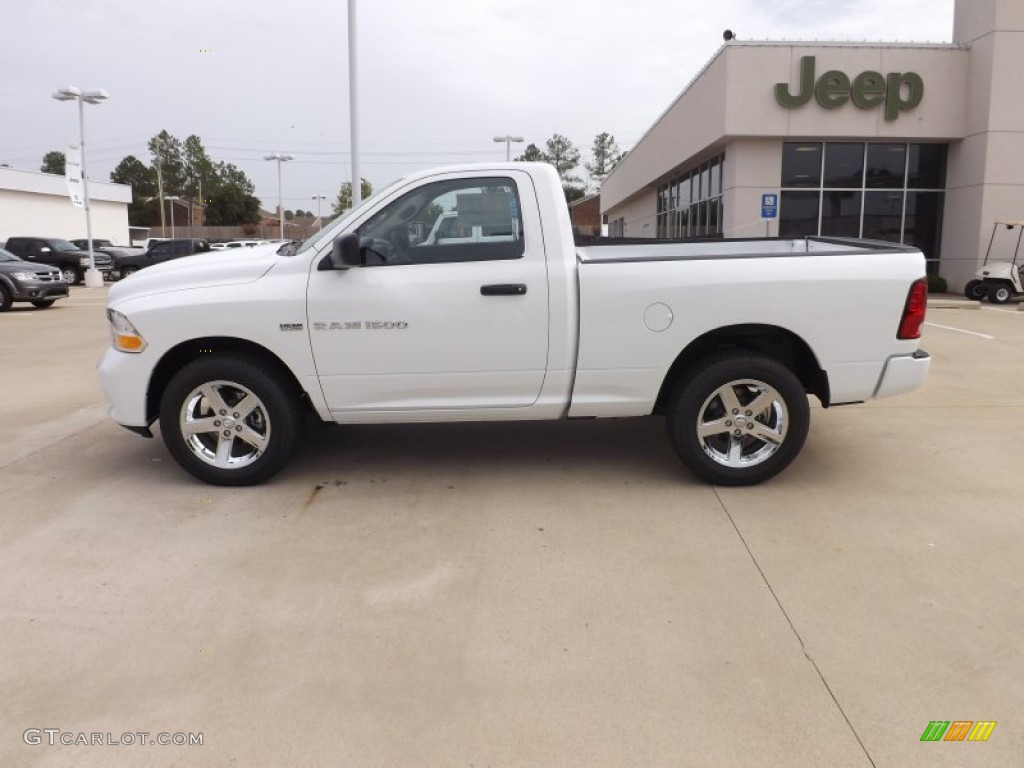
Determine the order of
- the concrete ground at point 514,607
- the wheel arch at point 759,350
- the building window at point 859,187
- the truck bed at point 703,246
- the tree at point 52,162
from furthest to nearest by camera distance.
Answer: the tree at point 52,162, the building window at point 859,187, the truck bed at point 703,246, the wheel arch at point 759,350, the concrete ground at point 514,607

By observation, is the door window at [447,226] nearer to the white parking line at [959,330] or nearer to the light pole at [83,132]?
the white parking line at [959,330]

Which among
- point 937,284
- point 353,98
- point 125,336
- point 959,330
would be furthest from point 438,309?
point 937,284

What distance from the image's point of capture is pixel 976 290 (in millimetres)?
18609

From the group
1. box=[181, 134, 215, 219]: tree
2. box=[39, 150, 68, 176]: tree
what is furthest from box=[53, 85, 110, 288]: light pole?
box=[39, 150, 68, 176]: tree

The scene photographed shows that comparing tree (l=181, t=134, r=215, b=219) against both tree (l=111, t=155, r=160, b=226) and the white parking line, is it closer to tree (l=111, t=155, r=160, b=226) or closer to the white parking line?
tree (l=111, t=155, r=160, b=226)

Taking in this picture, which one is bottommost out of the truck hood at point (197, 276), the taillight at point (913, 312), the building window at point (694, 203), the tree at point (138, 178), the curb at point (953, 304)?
the curb at point (953, 304)

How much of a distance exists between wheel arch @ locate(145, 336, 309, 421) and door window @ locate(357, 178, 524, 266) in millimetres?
880

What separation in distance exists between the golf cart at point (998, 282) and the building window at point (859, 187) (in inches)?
118

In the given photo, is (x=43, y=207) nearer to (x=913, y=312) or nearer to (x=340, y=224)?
(x=340, y=224)

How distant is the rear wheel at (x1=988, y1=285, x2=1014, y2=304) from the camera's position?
1815 centimetres

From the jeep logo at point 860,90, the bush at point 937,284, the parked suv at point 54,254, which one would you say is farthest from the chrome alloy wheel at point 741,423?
the parked suv at point 54,254

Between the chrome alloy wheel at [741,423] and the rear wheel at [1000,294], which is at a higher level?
the rear wheel at [1000,294]

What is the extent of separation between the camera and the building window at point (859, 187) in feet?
69.9

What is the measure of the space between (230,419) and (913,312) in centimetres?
420
